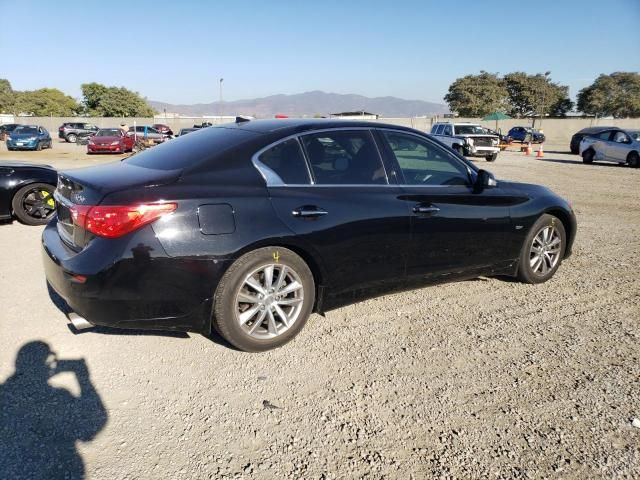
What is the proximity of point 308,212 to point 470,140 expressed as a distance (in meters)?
20.7

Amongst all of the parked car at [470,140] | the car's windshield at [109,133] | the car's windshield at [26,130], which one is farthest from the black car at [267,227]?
the car's windshield at [26,130]

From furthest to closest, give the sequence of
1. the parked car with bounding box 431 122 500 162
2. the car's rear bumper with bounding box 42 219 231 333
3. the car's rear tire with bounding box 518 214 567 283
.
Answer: the parked car with bounding box 431 122 500 162 < the car's rear tire with bounding box 518 214 567 283 < the car's rear bumper with bounding box 42 219 231 333

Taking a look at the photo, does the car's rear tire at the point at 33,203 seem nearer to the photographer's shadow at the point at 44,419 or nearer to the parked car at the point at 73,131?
the photographer's shadow at the point at 44,419

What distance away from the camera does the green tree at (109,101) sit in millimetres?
76062

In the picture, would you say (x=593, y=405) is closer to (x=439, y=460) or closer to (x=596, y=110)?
(x=439, y=460)

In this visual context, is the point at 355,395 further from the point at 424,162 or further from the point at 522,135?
the point at 522,135

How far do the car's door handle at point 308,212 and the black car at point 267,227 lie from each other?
1 centimetres

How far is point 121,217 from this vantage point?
2867mm

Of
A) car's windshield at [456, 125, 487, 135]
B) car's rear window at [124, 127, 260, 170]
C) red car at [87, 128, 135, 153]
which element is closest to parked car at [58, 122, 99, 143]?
red car at [87, 128, 135, 153]

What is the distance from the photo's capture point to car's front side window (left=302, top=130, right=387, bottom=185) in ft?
11.8

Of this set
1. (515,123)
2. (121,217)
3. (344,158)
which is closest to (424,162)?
(344,158)

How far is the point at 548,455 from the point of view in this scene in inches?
92.9

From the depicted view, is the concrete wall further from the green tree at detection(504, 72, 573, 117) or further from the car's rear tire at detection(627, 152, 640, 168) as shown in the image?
the car's rear tire at detection(627, 152, 640, 168)

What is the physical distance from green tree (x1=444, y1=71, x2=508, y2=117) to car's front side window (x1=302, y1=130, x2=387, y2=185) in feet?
253
